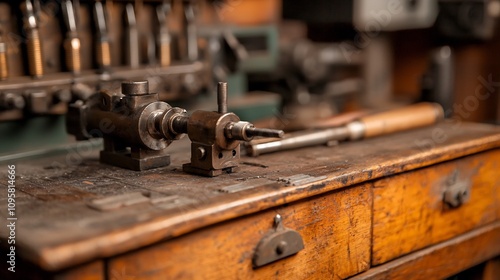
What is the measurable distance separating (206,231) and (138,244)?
0.15 m

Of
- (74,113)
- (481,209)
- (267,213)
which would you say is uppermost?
(74,113)

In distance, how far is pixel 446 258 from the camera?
1549 mm

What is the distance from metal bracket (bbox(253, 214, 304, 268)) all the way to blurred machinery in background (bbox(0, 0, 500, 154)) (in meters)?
0.48

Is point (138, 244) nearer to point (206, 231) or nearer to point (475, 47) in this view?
point (206, 231)

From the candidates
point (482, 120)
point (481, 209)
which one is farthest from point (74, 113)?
point (482, 120)

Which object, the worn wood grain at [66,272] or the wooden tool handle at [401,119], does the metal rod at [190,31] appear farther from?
the worn wood grain at [66,272]

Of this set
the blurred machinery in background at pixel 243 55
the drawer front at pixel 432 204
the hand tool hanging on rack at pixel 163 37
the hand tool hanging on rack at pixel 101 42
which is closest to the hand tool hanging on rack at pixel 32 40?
the blurred machinery in background at pixel 243 55

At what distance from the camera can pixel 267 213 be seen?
1146 millimetres

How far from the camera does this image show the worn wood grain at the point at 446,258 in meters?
1.41

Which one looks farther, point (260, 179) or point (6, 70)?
point (6, 70)

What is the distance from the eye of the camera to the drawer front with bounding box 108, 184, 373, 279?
0.99m

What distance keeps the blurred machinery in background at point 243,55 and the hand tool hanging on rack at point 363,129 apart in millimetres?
147

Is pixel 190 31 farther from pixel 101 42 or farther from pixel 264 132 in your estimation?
pixel 264 132

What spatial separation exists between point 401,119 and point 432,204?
0.32m
